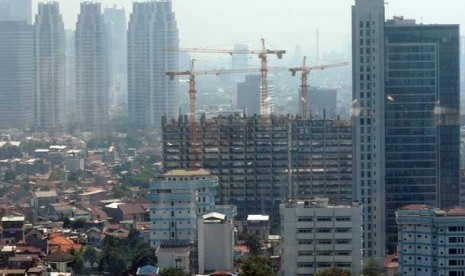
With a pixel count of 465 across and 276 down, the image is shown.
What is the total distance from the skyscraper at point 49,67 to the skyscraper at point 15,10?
1369 millimetres

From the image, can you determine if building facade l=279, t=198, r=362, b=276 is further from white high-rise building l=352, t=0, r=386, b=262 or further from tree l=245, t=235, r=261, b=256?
white high-rise building l=352, t=0, r=386, b=262

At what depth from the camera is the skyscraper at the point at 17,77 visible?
114 feet

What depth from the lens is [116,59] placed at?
119ft

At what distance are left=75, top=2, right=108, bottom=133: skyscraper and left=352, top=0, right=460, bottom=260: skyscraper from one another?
20.2m

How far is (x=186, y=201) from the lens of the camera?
45.4 ft

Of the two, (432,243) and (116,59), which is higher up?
(116,59)

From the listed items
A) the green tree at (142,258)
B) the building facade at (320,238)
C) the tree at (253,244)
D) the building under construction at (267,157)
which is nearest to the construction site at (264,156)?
the building under construction at (267,157)

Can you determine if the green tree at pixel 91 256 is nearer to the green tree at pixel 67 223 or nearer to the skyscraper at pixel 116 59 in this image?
the green tree at pixel 67 223

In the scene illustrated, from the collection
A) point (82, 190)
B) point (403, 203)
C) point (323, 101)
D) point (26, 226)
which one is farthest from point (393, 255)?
point (323, 101)

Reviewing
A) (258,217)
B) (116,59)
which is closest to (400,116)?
(258,217)

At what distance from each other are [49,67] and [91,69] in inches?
42.1

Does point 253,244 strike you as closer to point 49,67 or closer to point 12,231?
point 12,231

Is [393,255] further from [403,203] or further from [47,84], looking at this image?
[47,84]

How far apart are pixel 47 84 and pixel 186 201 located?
2129 cm
